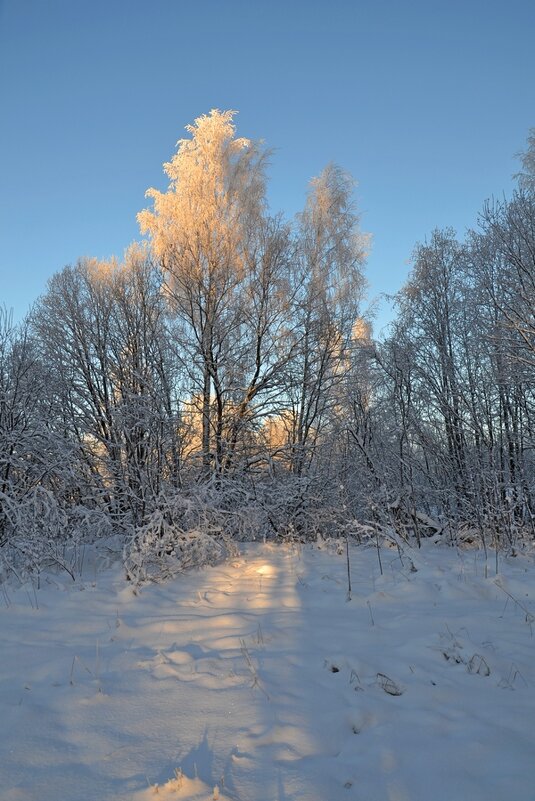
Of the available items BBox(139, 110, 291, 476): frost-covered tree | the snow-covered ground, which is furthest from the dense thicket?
the snow-covered ground

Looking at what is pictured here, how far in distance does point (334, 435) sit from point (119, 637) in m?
8.61

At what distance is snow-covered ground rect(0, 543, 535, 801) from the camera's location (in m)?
2.00

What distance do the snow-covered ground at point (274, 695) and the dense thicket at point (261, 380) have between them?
2498mm

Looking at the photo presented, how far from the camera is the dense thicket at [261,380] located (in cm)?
747

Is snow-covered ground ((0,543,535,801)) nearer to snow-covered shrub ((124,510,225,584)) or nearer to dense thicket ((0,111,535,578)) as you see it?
snow-covered shrub ((124,510,225,584))

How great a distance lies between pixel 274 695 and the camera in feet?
8.88

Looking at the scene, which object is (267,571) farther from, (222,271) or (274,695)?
(222,271)

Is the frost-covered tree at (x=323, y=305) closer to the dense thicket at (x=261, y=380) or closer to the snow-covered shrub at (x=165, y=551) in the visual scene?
the dense thicket at (x=261, y=380)

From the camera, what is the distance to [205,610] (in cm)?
448

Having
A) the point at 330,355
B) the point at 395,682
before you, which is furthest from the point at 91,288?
the point at 395,682

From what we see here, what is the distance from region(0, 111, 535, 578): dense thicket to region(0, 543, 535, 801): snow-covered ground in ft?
8.20

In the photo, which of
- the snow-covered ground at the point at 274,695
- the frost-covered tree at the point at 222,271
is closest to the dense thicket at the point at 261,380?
the frost-covered tree at the point at 222,271

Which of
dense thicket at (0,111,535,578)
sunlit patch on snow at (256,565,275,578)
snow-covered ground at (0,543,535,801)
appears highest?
dense thicket at (0,111,535,578)

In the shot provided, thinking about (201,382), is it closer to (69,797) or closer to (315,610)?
(315,610)
